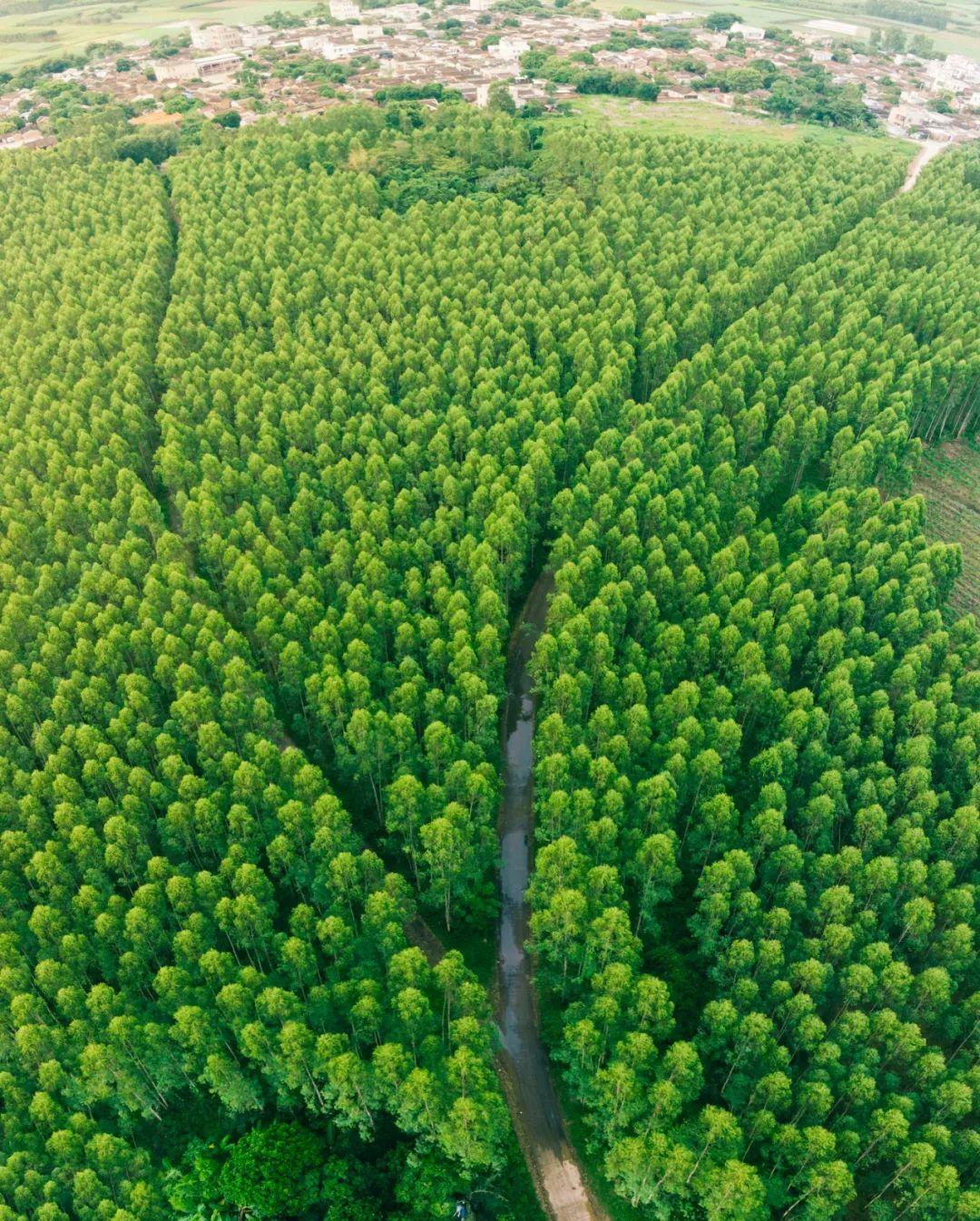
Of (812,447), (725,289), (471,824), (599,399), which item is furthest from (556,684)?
(725,289)

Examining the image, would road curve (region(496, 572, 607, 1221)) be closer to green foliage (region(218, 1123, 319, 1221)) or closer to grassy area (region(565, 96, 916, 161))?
green foliage (region(218, 1123, 319, 1221))

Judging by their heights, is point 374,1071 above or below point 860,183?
below

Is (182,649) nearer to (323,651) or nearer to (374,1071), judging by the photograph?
(323,651)

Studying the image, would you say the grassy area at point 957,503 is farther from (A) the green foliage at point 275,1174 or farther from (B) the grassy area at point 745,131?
(B) the grassy area at point 745,131

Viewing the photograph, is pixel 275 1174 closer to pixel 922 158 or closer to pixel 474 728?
pixel 474 728

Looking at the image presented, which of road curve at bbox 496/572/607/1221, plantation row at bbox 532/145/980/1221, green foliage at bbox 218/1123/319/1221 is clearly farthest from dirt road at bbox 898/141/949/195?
green foliage at bbox 218/1123/319/1221

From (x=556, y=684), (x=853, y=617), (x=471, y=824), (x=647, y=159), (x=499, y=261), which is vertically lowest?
(x=471, y=824)

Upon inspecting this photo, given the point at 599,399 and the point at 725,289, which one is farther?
the point at 725,289
